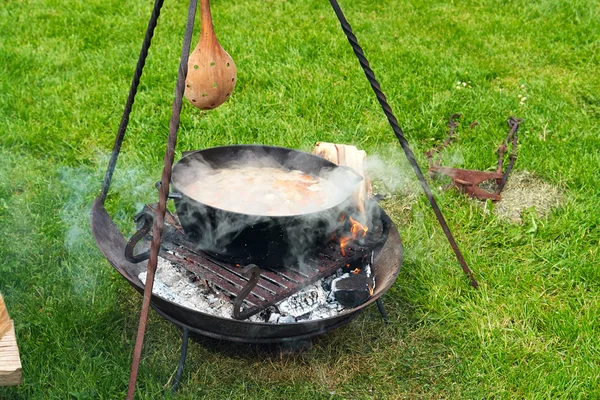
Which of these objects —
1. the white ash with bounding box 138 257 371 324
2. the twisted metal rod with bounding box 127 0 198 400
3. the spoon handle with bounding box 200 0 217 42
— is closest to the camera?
the twisted metal rod with bounding box 127 0 198 400

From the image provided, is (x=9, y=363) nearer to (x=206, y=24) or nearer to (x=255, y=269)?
(x=255, y=269)

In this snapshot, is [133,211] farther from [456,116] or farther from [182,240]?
[456,116]

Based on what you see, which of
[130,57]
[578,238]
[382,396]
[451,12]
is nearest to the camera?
[382,396]

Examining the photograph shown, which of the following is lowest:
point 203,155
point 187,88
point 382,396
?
point 382,396

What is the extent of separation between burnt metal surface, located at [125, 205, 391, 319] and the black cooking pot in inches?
2.3

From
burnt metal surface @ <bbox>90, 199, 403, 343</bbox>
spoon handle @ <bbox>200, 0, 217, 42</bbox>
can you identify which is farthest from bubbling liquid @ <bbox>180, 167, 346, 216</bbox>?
spoon handle @ <bbox>200, 0, 217, 42</bbox>

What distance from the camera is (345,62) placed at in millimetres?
5859

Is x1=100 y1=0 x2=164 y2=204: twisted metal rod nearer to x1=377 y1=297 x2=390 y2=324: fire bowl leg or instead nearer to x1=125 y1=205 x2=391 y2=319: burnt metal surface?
x1=125 y1=205 x2=391 y2=319: burnt metal surface

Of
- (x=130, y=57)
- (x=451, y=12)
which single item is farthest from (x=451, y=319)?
(x=451, y=12)

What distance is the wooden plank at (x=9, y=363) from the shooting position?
1970 millimetres

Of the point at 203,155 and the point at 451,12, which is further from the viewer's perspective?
the point at 451,12

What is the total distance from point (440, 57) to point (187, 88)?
154 inches

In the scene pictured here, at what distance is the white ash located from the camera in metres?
2.94

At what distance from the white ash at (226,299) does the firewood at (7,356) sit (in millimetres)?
940
